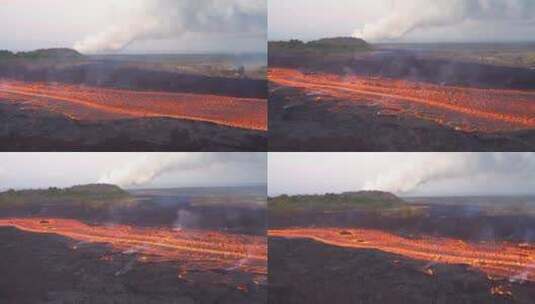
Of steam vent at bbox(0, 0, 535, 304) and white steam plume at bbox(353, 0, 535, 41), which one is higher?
white steam plume at bbox(353, 0, 535, 41)

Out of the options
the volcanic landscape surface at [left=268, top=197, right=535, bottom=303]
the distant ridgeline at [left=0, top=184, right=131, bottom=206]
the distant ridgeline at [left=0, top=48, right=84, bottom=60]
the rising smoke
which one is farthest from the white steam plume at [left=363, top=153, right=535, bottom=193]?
the distant ridgeline at [left=0, top=48, right=84, bottom=60]

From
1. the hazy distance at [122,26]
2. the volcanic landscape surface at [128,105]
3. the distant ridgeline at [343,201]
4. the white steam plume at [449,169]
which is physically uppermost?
the hazy distance at [122,26]

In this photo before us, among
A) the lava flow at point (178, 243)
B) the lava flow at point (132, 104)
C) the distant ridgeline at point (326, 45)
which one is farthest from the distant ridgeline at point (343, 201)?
the distant ridgeline at point (326, 45)

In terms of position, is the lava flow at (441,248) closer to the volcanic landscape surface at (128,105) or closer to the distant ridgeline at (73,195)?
the volcanic landscape surface at (128,105)

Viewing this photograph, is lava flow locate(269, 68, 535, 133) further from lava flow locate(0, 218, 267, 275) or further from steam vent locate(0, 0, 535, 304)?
lava flow locate(0, 218, 267, 275)

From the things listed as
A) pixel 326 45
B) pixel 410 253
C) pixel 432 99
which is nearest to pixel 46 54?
pixel 326 45

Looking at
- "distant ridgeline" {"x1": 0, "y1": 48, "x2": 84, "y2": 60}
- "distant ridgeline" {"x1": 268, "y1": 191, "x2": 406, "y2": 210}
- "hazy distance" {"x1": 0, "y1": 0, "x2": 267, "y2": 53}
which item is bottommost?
"distant ridgeline" {"x1": 268, "y1": 191, "x2": 406, "y2": 210}
